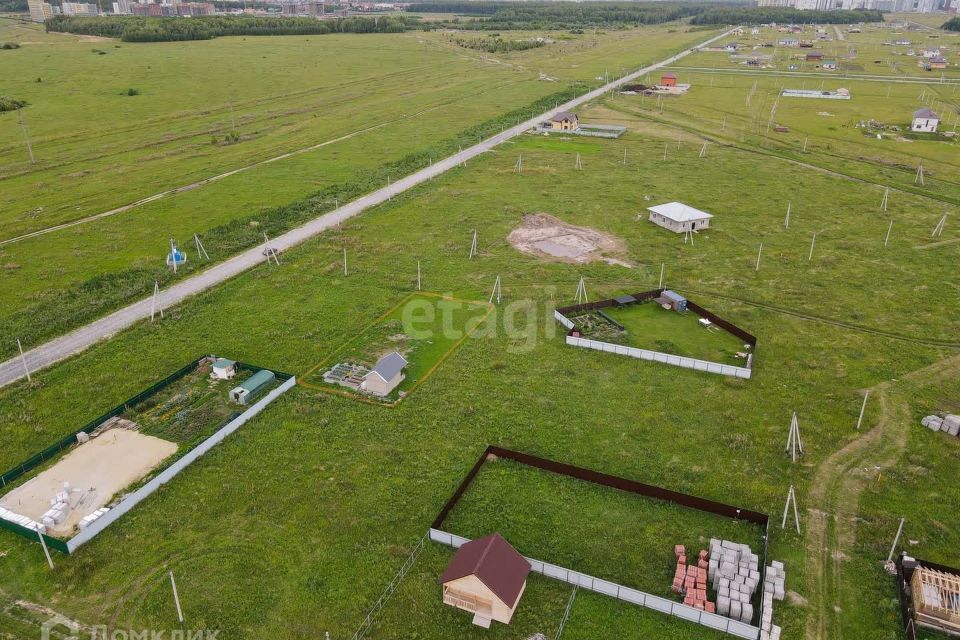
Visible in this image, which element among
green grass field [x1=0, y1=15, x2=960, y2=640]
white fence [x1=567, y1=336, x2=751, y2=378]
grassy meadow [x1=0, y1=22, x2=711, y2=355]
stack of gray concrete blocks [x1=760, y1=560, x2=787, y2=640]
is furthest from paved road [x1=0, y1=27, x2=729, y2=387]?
stack of gray concrete blocks [x1=760, y1=560, x2=787, y2=640]

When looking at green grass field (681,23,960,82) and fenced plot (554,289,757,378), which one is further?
green grass field (681,23,960,82)

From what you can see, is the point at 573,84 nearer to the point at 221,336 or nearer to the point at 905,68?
the point at 905,68

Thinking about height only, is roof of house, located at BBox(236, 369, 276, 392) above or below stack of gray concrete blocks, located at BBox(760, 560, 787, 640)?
above

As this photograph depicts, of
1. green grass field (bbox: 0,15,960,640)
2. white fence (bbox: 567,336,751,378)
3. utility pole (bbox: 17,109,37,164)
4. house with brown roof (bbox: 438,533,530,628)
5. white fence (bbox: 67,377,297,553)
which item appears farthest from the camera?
utility pole (bbox: 17,109,37,164)

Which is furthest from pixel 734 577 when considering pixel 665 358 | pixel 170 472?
pixel 170 472

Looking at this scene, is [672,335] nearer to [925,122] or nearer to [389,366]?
[389,366]

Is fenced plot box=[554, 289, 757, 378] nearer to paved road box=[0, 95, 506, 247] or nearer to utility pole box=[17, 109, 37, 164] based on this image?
paved road box=[0, 95, 506, 247]

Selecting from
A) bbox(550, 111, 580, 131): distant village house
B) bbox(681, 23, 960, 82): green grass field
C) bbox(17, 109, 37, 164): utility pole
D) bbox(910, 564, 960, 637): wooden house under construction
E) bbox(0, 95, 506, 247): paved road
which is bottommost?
bbox(910, 564, 960, 637): wooden house under construction

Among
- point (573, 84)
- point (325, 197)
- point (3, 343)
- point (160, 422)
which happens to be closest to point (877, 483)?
point (160, 422)
